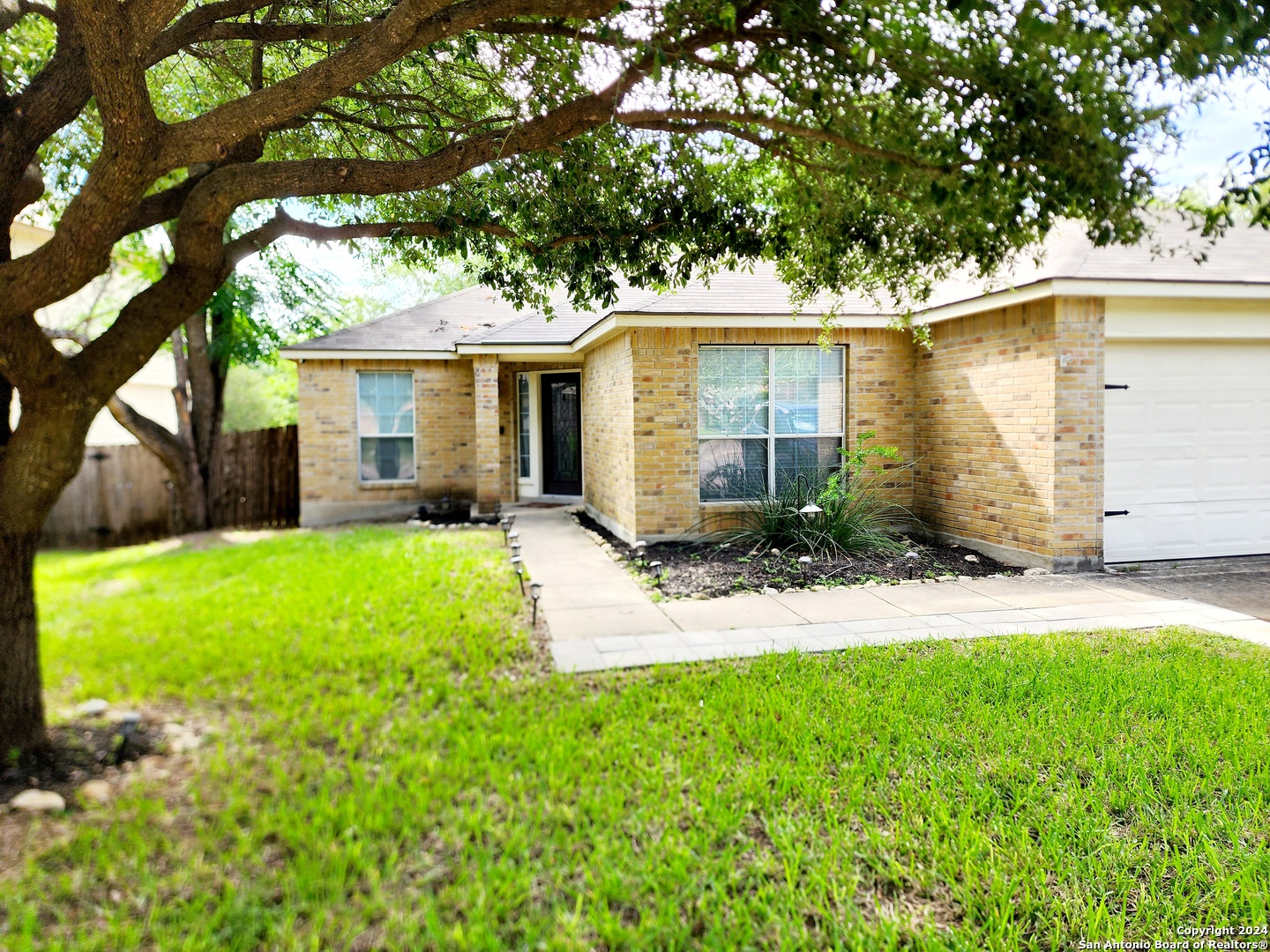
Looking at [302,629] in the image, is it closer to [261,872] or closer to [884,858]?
[261,872]

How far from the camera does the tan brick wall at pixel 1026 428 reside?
25.3 feet

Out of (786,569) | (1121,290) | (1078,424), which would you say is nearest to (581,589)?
(786,569)

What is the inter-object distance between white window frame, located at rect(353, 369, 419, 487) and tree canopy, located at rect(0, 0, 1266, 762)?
802 centimetres

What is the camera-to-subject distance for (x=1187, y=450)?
826cm

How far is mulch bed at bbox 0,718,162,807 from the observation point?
2949 millimetres

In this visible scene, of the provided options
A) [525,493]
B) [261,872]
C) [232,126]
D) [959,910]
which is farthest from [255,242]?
[525,493]

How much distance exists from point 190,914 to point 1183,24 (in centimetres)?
485

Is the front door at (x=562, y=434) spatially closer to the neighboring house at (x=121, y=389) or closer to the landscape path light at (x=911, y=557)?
the neighboring house at (x=121, y=389)

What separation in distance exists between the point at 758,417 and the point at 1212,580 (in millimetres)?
4989

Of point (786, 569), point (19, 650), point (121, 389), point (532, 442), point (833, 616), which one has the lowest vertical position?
point (833, 616)

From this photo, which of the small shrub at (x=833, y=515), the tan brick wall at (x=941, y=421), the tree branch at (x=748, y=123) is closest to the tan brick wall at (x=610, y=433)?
the tan brick wall at (x=941, y=421)

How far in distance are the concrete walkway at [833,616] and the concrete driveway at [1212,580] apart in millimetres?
163

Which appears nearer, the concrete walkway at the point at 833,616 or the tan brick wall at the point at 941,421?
the concrete walkway at the point at 833,616

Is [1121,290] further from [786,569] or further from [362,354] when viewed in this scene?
[362,354]
